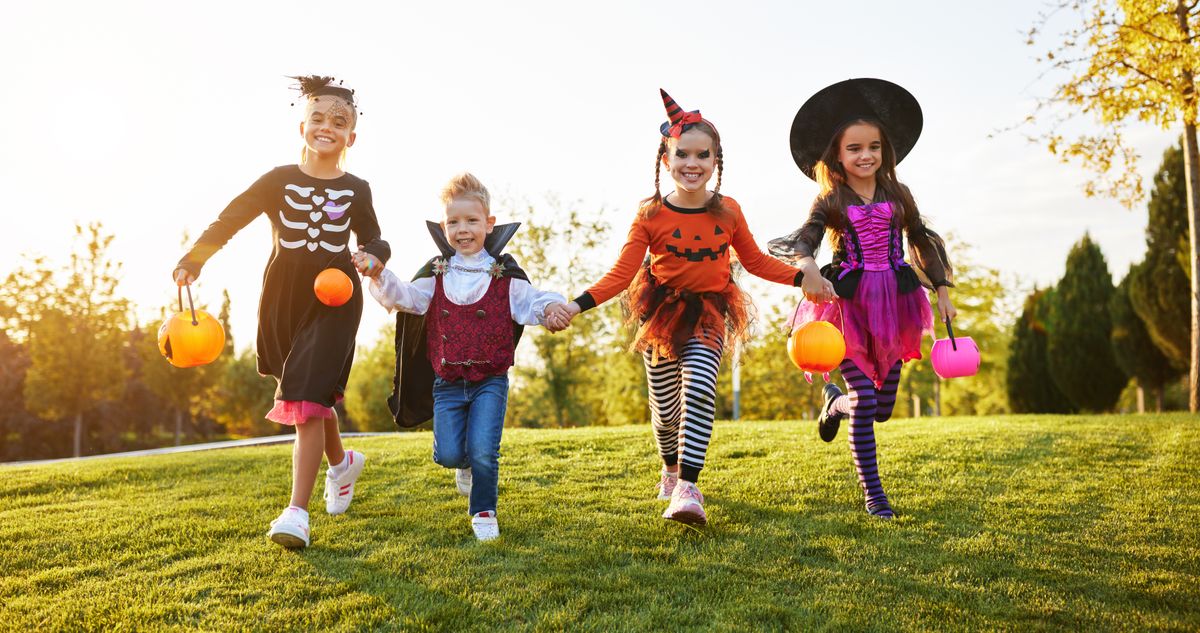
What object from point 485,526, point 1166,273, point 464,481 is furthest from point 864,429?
point 1166,273

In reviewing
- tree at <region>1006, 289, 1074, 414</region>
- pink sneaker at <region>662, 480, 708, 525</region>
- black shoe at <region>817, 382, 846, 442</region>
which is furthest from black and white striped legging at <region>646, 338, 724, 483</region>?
tree at <region>1006, 289, 1074, 414</region>

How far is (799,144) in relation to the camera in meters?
5.48

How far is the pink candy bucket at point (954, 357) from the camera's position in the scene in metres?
4.98

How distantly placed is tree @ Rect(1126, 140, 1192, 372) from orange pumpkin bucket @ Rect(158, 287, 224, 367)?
25.7 meters

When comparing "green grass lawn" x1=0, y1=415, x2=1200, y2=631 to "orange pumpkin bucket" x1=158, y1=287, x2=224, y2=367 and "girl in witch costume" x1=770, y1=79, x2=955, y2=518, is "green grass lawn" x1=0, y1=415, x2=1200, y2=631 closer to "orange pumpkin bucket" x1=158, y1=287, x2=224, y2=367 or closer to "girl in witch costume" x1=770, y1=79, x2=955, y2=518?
"girl in witch costume" x1=770, y1=79, x2=955, y2=518

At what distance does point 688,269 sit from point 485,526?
1924 mm

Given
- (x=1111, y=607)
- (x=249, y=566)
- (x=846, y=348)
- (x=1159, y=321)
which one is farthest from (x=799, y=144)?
(x=1159, y=321)

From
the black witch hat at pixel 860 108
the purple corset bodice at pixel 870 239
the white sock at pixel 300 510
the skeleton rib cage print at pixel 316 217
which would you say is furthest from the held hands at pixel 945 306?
the white sock at pixel 300 510

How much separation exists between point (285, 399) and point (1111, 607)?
13.2 ft

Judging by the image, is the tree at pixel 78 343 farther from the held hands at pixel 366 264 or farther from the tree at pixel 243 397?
the held hands at pixel 366 264

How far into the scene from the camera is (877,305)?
502 centimetres

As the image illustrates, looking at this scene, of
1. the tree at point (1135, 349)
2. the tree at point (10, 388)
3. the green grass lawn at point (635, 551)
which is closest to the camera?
the green grass lawn at point (635, 551)

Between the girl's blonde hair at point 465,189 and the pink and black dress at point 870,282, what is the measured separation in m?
1.82

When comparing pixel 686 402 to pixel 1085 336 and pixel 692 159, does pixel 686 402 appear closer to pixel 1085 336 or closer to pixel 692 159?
pixel 692 159
